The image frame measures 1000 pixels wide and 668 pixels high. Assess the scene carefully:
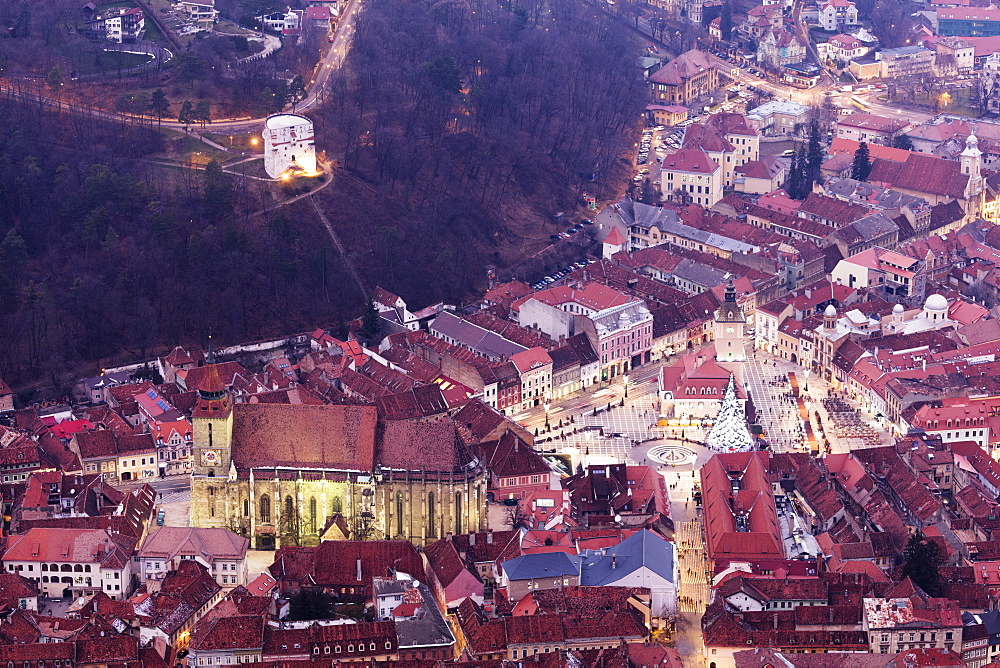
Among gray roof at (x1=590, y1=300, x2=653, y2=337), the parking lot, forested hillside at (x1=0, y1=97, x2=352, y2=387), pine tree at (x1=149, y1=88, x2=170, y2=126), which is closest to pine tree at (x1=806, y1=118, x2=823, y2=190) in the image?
the parking lot

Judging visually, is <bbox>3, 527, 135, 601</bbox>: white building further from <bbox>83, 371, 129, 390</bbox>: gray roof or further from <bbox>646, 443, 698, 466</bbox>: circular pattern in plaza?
<bbox>646, 443, 698, 466</bbox>: circular pattern in plaza

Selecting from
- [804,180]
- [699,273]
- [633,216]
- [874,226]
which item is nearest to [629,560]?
[699,273]

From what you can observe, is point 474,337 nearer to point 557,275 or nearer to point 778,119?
point 557,275

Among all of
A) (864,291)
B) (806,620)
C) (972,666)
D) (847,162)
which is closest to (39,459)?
(806,620)

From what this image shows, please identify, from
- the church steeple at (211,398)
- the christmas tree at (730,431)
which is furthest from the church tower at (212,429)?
the christmas tree at (730,431)

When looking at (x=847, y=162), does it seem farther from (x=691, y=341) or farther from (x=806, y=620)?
(x=806, y=620)

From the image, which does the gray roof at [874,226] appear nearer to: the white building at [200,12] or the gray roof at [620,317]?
the gray roof at [620,317]

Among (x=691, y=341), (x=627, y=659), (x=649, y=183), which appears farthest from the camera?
(x=649, y=183)
